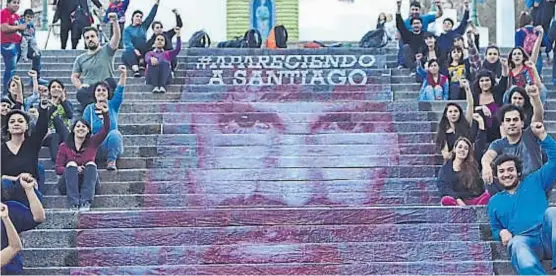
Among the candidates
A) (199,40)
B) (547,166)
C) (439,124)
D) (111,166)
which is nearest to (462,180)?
(439,124)

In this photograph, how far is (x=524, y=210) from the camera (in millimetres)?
9203

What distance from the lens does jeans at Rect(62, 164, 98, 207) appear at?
1097cm

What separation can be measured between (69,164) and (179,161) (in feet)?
5.68

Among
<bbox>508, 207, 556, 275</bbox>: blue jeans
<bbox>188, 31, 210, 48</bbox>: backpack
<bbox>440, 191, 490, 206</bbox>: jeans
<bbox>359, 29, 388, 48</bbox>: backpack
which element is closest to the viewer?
<bbox>508, 207, 556, 275</bbox>: blue jeans

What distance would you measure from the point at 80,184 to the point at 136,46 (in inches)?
191

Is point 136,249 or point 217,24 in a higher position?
point 217,24

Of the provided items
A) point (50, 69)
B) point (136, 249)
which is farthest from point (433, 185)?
point (50, 69)

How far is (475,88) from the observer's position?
12820mm

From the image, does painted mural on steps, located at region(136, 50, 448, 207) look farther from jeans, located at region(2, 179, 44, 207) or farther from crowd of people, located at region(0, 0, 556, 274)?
jeans, located at region(2, 179, 44, 207)

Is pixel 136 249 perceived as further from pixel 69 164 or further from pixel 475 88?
pixel 475 88

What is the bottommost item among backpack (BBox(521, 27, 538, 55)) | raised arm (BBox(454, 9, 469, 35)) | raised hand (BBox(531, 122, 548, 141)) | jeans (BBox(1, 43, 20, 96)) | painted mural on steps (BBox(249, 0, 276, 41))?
raised hand (BBox(531, 122, 548, 141))

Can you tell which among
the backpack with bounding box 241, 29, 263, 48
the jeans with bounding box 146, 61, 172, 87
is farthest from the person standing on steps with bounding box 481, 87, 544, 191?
the backpack with bounding box 241, 29, 263, 48

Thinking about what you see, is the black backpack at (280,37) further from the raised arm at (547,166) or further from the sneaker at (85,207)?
the raised arm at (547,166)

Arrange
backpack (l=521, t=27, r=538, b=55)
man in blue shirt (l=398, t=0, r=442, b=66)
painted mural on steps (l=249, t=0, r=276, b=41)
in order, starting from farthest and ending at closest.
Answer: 1. painted mural on steps (l=249, t=0, r=276, b=41)
2. man in blue shirt (l=398, t=0, r=442, b=66)
3. backpack (l=521, t=27, r=538, b=55)
